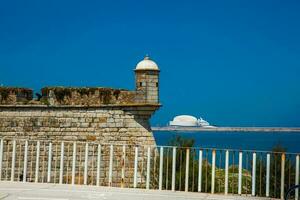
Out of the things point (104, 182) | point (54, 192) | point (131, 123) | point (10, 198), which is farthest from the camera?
point (131, 123)

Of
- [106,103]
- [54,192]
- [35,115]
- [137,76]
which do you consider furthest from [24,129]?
[54,192]

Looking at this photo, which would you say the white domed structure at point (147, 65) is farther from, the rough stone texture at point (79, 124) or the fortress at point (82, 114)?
the rough stone texture at point (79, 124)

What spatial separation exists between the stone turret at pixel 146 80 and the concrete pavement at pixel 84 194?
30.0ft

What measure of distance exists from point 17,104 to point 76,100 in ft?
7.09

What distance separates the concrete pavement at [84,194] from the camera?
7.18 metres

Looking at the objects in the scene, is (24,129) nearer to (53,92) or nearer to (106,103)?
(53,92)

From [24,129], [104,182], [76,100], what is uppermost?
[76,100]

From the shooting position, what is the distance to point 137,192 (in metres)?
7.73

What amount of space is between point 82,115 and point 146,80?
275 cm

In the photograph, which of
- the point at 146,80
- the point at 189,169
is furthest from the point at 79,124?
the point at 189,169

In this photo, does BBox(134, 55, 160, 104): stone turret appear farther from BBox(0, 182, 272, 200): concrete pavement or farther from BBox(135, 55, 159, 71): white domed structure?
BBox(0, 182, 272, 200): concrete pavement

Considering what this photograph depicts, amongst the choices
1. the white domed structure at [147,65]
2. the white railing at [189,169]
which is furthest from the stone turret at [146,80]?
the white railing at [189,169]

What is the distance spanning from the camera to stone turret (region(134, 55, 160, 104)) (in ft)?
55.8

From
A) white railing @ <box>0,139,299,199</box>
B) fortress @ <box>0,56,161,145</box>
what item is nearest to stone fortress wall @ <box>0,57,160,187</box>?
fortress @ <box>0,56,161,145</box>
